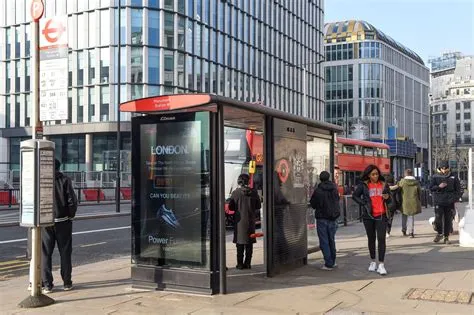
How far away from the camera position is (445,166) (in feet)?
40.2

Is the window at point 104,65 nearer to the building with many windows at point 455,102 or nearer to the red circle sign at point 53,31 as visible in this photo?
the red circle sign at point 53,31

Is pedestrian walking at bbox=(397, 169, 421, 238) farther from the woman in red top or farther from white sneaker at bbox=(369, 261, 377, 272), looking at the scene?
white sneaker at bbox=(369, 261, 377, 272)

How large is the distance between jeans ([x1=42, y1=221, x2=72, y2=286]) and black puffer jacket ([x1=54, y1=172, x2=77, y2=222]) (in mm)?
117

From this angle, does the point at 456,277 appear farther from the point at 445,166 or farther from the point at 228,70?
the point at 228,70

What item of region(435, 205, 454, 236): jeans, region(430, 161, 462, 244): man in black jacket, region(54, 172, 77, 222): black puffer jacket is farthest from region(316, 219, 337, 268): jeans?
region(435, 205, 454, 236): jeans

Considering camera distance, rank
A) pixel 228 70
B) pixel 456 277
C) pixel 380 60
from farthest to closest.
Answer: pixel 380 60, pixel 228 70, pixel 456 277

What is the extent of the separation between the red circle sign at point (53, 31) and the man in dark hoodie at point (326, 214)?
462 cm

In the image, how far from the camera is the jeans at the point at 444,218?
12266 millimetres

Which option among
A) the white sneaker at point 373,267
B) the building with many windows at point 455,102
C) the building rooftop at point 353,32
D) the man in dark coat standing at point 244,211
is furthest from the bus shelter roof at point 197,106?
the building with many windows at point 455,102

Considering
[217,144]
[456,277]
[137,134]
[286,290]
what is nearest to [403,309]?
[286,290]

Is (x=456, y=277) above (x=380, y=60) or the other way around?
the other way around

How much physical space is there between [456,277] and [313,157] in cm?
341

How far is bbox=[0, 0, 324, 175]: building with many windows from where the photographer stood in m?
50.0

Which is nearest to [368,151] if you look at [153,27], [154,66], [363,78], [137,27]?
[154,66]
